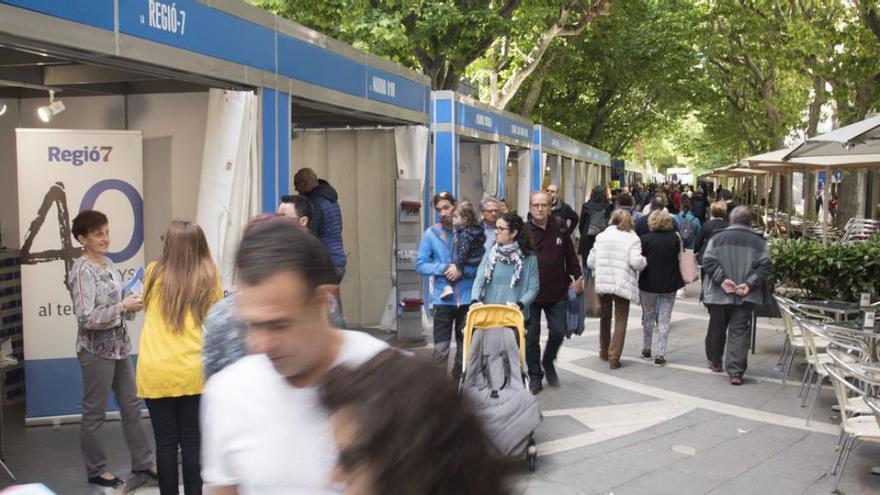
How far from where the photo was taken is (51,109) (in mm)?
6367

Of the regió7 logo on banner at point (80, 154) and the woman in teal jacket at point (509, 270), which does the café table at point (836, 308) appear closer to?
the woman in teal jacket at point (509, 270)

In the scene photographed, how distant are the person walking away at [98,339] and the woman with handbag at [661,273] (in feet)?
18.4

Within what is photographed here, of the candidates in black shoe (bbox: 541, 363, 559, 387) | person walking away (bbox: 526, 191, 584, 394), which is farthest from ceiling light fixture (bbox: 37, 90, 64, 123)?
black shoe (bbox: 541, 363, 559, 387)

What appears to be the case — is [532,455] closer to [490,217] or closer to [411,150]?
[490,217]

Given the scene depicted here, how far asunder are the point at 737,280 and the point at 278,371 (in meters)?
7.28

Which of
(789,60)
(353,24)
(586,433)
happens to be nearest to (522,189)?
(353,24)

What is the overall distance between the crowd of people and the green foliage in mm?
1166

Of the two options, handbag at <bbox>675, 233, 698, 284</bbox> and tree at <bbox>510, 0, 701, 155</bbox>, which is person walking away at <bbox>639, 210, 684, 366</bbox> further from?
tree at <bbox>510, 0, 701, 155</bbox>

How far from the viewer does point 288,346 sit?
1.56 metres

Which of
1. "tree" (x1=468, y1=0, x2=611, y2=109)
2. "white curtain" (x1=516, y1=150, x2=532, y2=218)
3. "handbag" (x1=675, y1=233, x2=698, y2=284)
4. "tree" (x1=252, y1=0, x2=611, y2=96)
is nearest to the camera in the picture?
"handbag" (x1=675, y1=233, x2=698, y2=284)

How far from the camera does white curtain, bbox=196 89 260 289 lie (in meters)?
6.02

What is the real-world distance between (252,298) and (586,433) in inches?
212

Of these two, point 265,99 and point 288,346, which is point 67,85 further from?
point 288,346

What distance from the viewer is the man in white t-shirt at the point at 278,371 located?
1.53 meters
